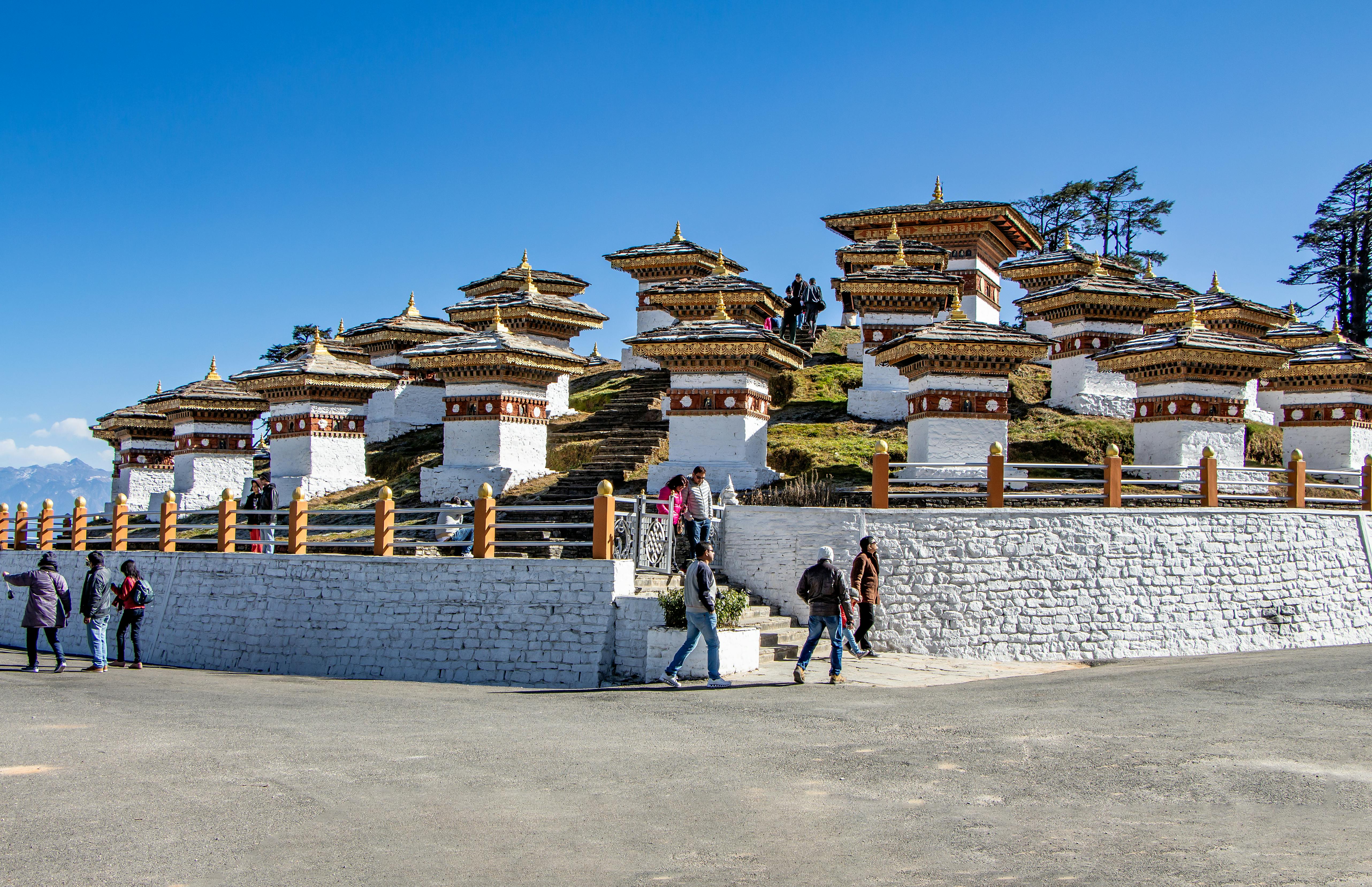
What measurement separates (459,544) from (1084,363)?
19.6 meters

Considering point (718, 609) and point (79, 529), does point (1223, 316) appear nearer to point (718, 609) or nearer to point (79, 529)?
point (718, 609)

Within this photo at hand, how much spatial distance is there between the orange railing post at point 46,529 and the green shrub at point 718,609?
54.4 ft

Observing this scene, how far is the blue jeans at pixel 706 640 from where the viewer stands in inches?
500

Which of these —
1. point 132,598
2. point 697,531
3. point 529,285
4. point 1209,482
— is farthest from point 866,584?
point 529,285

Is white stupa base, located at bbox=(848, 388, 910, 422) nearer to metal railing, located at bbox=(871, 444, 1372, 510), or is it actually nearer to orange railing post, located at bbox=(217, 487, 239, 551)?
metal railing, located at bbox=(871, 444, 1372, 510)

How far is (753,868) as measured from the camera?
6219 mm

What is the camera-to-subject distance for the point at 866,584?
48.5 ft

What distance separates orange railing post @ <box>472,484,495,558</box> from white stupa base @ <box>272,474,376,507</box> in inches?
561

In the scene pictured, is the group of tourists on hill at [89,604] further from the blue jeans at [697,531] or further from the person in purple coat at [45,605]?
the blue jeans at [697,531]

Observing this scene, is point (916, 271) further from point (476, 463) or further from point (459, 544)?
point (459, 544)

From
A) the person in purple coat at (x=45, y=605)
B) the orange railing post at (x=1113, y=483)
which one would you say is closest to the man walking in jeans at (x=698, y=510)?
the orange railing post at (x=1113, y=483)

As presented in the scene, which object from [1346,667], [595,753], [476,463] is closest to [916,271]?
[476,463]

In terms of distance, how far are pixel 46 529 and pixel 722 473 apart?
1502cm

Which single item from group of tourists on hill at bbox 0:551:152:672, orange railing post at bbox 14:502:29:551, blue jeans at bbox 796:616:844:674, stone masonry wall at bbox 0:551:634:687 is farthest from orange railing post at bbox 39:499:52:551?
blue jeans at bbox 796:616:844:674
